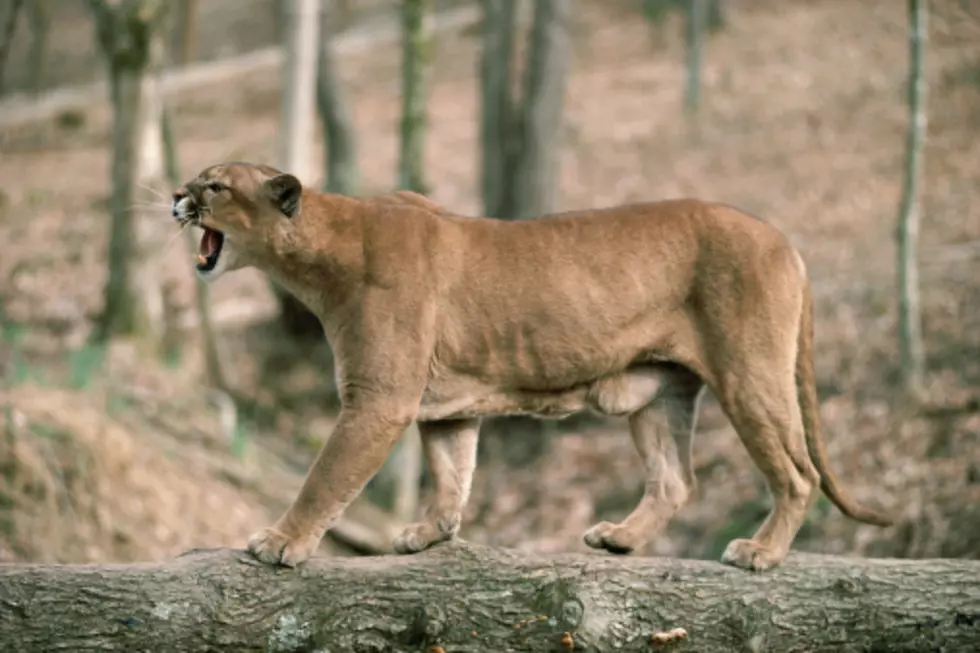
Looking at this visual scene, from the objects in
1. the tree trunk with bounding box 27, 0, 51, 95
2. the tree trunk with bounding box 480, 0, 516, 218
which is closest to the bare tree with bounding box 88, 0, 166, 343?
the tree trunk with bounding box 480, 0, 516, 218

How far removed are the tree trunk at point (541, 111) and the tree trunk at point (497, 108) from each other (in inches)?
10.1

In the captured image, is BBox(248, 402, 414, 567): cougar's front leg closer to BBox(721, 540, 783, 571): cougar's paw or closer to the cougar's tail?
BBox(721, 540, 783, 571): cougar's paw

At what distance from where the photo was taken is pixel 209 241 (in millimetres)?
5066

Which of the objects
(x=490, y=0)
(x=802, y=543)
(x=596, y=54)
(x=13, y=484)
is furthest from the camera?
(x=596, y=54)

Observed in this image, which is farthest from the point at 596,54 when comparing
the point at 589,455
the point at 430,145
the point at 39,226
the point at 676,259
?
the point at 676,259

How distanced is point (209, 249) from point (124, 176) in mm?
7530

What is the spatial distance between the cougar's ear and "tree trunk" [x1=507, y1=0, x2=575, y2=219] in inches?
368

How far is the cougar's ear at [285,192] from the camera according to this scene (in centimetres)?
495

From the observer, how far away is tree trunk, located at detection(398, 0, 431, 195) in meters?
11.9

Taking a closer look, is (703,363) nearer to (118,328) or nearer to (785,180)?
(118,328)

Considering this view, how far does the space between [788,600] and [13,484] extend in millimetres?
5272

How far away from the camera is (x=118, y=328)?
1213 centimetres

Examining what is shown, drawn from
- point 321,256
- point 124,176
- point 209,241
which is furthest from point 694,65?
point 209,241

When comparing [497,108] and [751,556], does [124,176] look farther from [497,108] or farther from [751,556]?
[751,556]
